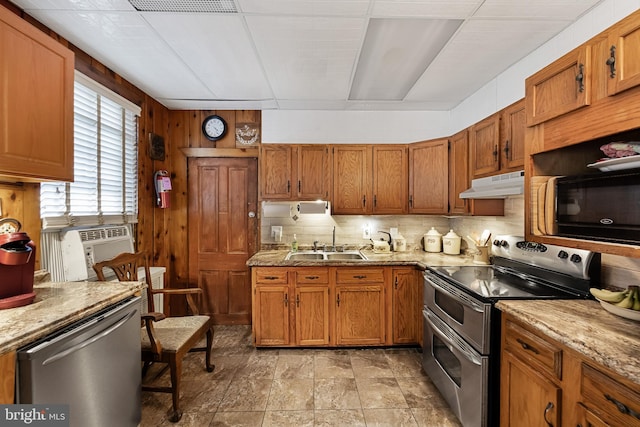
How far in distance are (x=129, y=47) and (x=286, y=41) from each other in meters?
1.19

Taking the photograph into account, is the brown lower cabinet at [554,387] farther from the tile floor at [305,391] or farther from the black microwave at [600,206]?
the tile floor at [305,391]

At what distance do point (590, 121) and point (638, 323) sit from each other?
912 millimetres

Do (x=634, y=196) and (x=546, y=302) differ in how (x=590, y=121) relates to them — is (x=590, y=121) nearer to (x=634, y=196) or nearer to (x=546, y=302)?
(x=634, y=196)

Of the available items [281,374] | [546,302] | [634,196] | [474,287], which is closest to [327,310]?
[281,374]

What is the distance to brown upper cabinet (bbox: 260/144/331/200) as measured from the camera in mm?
3154

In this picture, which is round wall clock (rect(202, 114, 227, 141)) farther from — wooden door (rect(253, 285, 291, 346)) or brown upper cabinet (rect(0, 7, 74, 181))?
wooden door (rect(253, 285, 291, 346))

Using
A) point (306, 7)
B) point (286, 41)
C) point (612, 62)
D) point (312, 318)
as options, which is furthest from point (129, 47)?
point (612, 62)

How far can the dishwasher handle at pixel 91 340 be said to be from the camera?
1140 millimetres

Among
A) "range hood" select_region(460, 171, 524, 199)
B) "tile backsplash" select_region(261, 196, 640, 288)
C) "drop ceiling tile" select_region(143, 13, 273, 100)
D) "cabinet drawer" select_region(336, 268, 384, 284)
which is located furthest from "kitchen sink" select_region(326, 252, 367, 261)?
"drop ceiling tile" select_region(143, 13, 273, 100)

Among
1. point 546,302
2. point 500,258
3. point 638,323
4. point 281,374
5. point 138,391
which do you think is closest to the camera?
point 638,323

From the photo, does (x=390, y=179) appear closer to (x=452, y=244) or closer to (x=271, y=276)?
(x=452, y=244)

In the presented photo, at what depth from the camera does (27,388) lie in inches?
41.9

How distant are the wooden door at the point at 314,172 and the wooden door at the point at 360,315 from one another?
105cm

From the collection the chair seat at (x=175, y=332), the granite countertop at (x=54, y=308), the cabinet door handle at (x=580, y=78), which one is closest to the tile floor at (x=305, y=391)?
the chair seat at (x=175, y=332)
